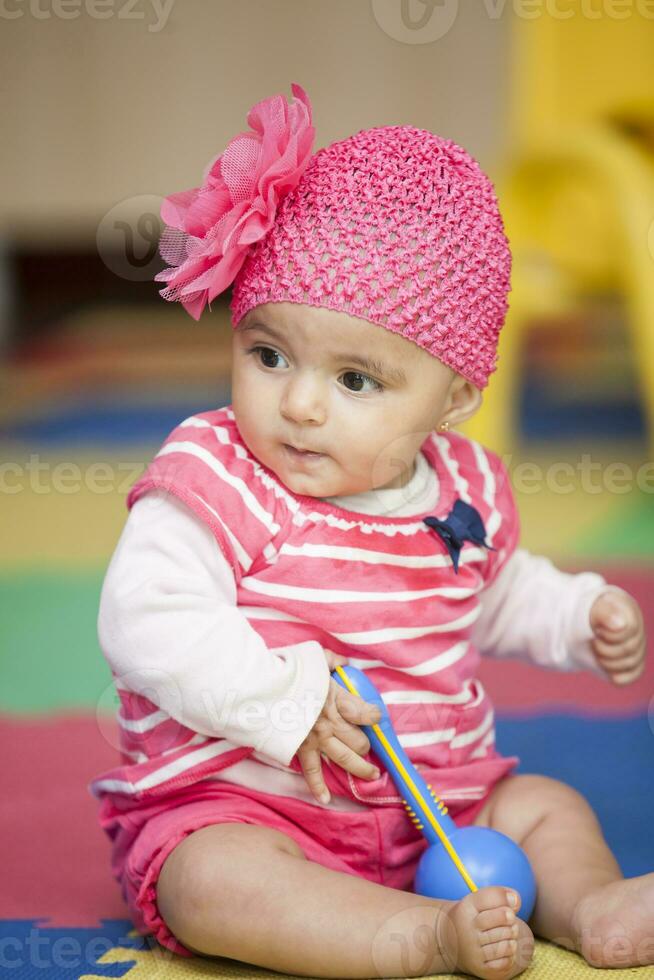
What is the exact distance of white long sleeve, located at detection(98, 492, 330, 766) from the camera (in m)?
0.75

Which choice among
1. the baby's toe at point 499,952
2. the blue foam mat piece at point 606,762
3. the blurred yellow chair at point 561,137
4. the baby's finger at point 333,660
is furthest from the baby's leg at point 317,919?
the blurred yellow chair at point 561,137

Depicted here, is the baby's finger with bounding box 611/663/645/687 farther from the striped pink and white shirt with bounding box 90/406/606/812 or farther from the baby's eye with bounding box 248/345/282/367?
the baby's eye with bounding box 248/345/282/367

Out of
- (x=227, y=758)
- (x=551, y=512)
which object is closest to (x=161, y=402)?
(x=551, y=512)

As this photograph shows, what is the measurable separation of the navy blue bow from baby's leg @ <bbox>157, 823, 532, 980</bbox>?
237mm

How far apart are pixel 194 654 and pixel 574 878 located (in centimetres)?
27

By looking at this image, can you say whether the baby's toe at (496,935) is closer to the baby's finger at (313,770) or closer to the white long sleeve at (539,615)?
the baby's finger at (313,770)

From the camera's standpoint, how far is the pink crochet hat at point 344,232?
792mm

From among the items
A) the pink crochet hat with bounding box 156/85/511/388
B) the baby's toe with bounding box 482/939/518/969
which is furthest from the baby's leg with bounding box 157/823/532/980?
the pink crochet hat with bounding box 156/85/511/388

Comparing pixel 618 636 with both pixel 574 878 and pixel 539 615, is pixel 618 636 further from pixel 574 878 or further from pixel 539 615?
pixel 574 878

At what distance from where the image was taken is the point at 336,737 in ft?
2.58

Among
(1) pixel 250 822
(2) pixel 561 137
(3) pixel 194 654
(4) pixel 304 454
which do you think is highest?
(2) pixel 561 137

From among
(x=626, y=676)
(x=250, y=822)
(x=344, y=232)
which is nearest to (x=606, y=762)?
(x=626, y=676)

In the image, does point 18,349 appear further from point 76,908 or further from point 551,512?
point 76,908

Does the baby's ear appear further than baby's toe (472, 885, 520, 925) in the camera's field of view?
Yes
